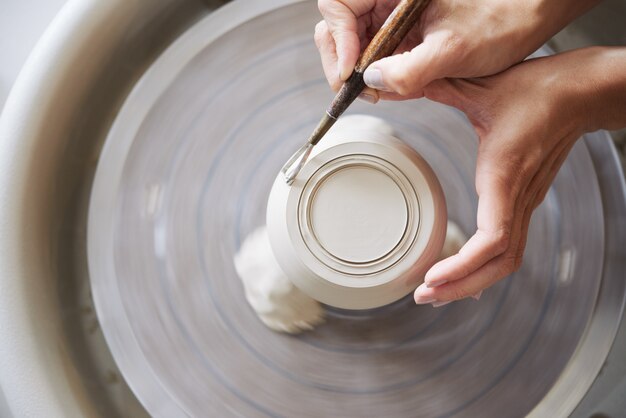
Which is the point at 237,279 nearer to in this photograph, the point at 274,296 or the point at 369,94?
the point at 274,296

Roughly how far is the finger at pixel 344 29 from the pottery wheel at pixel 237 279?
0.18 metres

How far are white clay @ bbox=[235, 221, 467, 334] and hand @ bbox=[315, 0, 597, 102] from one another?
1.09 feet

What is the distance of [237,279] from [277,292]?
0.32 ft

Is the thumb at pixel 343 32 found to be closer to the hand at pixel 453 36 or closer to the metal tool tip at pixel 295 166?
the hand at pixel 453 36

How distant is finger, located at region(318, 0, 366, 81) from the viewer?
882 millimetres

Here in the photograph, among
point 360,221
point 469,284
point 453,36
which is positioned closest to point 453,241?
point 469,284

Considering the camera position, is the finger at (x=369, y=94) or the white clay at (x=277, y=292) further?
the white clay at (x=277, y=292)

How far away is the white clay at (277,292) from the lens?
3.43 ft

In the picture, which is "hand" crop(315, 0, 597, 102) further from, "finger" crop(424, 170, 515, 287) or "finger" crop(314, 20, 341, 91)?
"finger" crop(424, 170, 515, 287)

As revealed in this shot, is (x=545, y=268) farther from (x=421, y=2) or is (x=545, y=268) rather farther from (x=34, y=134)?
(x=34, y=134)

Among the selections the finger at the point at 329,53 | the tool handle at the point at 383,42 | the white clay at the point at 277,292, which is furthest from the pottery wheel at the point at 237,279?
the tool handle at the point at 383,42

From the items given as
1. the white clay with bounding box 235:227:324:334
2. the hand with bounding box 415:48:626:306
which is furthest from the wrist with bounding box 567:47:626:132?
the white clay with bounding box 235:227:324:334

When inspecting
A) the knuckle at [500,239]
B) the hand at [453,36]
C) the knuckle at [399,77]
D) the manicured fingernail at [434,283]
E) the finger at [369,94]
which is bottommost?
the manicured fingernail at [434,283]

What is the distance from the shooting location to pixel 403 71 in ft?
2.67
